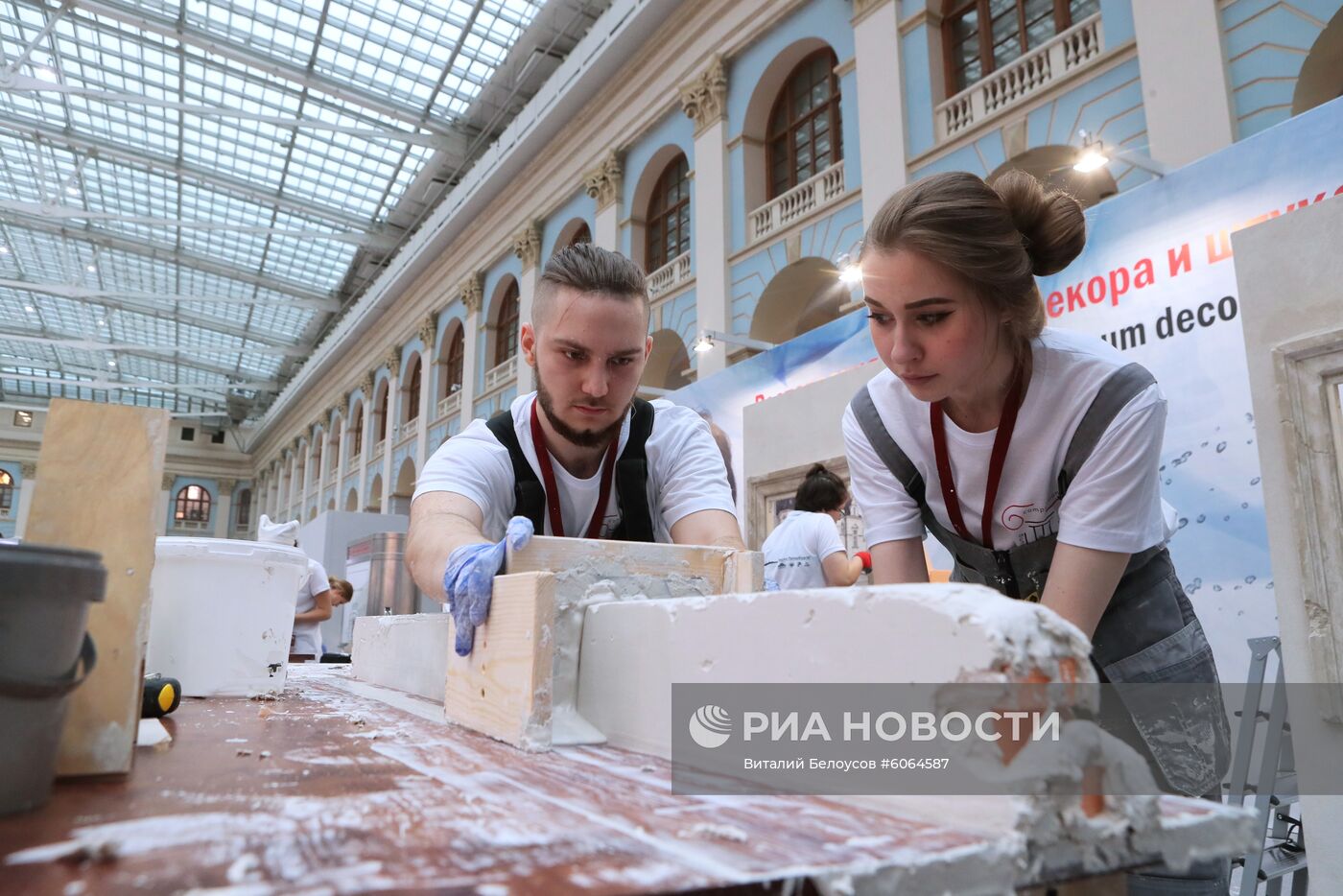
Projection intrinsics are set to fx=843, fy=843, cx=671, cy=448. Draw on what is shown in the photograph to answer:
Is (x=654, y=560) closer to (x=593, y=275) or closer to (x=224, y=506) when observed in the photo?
(x=593, y=275)

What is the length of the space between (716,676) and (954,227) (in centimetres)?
86

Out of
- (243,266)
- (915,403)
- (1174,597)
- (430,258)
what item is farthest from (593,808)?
(243,266)

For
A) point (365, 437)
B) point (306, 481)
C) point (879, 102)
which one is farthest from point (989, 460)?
point (306, 481)

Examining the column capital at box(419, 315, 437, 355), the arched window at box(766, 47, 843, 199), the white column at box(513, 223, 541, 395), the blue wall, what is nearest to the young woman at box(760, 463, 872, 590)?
the blue wall

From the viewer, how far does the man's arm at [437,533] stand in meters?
1.67

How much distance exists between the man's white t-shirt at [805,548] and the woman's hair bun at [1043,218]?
3276mm

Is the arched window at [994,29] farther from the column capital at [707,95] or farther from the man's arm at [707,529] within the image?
the man's arm at [707,529]

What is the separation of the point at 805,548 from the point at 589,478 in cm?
294

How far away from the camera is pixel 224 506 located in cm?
3541

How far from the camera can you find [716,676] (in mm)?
1044

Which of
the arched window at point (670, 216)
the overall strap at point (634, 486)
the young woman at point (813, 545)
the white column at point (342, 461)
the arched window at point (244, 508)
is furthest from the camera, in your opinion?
the arched window at point (244, 508)

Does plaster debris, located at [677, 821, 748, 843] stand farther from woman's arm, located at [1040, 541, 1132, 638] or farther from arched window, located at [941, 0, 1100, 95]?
arched window, located at [941, 0, 1100, 95]

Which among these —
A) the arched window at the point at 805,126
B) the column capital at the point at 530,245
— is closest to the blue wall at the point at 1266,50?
the arched window at the point at 805,126

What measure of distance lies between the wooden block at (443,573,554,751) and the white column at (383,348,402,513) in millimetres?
18780
